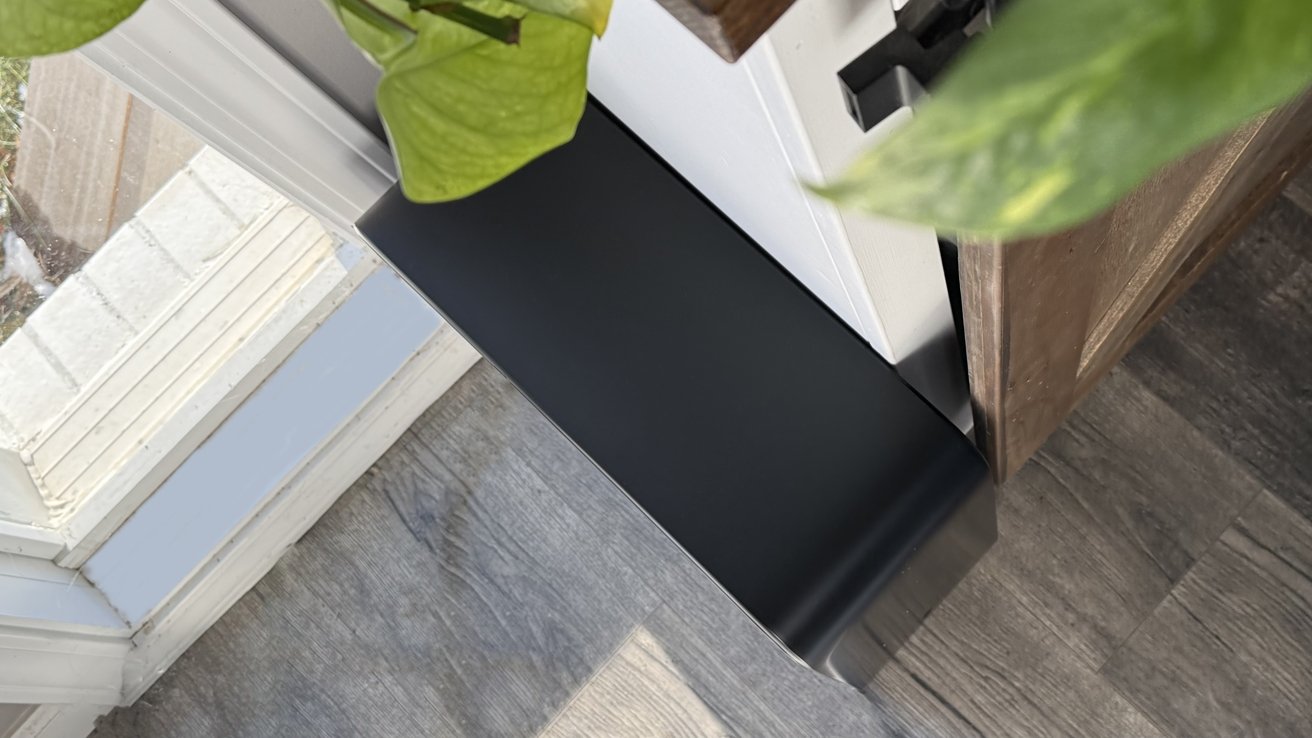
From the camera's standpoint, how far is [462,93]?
23cm

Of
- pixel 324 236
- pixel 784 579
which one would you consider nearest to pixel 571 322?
pixel 784 579

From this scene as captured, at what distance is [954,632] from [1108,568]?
16 centimetres

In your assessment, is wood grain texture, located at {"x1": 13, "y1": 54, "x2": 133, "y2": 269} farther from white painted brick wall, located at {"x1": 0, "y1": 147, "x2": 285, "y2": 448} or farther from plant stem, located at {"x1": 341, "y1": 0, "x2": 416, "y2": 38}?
plant stem, located at {"x1": 341, "y1": 0, "x2": 416, "y2": 38}

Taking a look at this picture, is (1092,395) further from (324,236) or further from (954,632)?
(324,236)

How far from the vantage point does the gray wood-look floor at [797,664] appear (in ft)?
3.61

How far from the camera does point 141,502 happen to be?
1.13 m

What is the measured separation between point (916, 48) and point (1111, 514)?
92 cm

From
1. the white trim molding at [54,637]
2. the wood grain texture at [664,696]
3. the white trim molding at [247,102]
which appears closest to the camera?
the white trim molding at [247,102]

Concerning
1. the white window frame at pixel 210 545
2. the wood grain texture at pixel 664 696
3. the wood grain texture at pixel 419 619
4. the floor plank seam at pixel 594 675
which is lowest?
the wood grain texture at pixel 664 696

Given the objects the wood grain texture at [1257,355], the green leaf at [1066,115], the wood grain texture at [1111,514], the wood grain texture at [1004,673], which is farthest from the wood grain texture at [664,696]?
the green leaf at [1066,115]

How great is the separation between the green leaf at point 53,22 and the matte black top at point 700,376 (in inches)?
17.7

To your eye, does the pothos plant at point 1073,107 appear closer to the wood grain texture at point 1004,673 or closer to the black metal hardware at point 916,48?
the black metal hardware at point 916,48

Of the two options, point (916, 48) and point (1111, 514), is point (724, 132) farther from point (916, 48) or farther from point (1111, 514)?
point (1111, 514)

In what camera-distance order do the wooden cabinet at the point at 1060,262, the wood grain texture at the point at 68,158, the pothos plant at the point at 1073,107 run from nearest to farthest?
the pothos plant at the point at 1073,107 → the wooden cabinet at the point at 1060,262 → the wood grain texture at the point at 68,158
